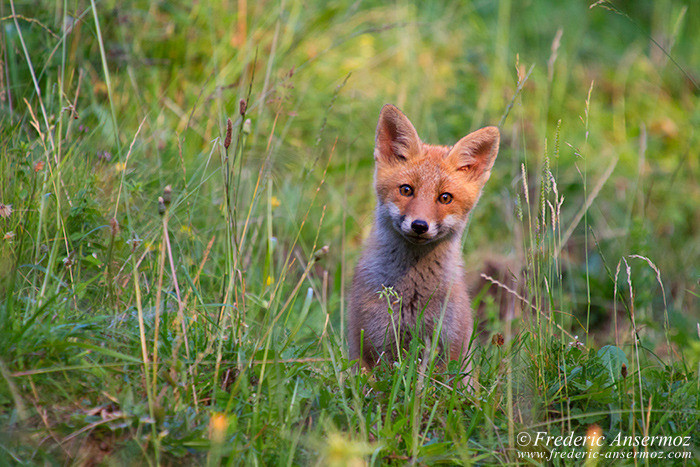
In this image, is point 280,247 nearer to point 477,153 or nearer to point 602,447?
point 477,153

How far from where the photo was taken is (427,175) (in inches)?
139

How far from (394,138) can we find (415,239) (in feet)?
2.65

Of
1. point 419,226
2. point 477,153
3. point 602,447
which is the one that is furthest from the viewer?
point 477,153

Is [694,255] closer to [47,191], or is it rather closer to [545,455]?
[545,455]

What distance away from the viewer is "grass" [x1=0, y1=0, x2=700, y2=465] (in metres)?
2.18

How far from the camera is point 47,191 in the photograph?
296 cm

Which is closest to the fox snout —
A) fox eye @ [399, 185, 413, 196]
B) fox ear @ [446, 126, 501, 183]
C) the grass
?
fox eye @ [399, 185, 413, 196]

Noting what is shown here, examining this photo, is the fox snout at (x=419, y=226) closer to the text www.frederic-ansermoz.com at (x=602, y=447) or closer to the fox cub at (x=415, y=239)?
the fox cub at (x=415, y=239)

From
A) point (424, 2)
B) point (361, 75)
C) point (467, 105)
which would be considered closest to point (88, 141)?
point (361, 75)

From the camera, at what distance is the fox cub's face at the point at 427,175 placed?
11.1ft

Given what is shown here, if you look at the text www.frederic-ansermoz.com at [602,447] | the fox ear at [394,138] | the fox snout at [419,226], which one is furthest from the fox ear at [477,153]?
the text www.frederic-ansermoz.com at [602,447]

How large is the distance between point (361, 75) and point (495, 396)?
4905 mm

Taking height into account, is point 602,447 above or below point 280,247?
above

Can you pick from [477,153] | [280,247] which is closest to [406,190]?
[477,153]
